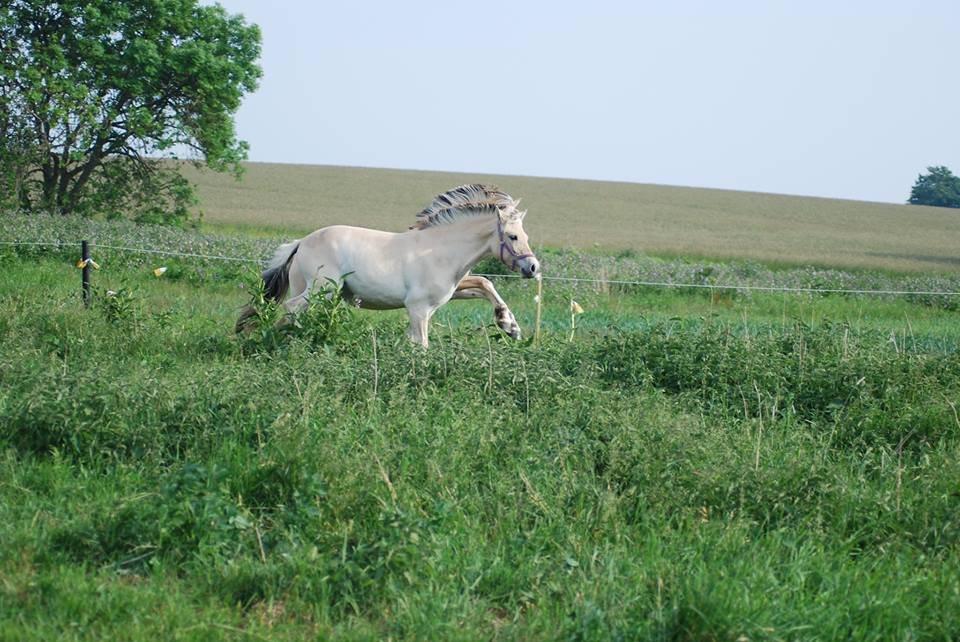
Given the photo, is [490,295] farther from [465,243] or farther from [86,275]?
[86,275]

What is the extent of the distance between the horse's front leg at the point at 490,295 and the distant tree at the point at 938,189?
282 feet

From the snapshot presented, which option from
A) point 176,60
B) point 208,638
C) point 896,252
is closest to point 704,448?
point 208,638

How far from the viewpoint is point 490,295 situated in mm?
11109

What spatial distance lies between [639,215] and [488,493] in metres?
55.5

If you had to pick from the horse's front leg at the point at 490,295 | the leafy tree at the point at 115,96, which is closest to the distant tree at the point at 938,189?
the leafy tree at the point at 115,96

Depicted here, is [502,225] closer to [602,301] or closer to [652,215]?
[602,301]

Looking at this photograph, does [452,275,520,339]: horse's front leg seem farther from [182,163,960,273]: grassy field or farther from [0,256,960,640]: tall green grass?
[182,163,960,273]: grassy field

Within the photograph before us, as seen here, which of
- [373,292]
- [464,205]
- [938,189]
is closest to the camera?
[373,292]

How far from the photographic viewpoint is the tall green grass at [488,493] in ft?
15.3

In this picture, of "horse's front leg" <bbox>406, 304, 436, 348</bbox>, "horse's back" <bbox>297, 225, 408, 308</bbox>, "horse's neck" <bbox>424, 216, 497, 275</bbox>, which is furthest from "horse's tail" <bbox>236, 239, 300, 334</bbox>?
"horse's neck" <bbox>424, 216, 497, 275</bbox>

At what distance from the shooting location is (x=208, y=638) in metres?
4.39

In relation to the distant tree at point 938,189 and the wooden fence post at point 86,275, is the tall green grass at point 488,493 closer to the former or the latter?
the wooden fence post at point 86,275

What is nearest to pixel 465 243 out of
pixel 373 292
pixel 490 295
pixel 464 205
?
pixel 464 205

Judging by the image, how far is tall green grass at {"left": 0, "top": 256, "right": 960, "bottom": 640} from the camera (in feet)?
15.3
